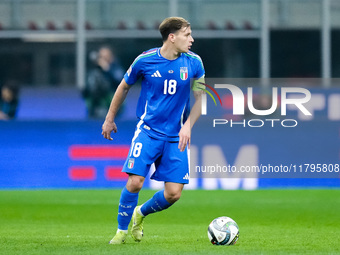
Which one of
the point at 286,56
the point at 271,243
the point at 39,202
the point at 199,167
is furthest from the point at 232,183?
the point at 271,243

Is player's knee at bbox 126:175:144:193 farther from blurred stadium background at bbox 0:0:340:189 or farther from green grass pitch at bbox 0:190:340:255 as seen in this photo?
blurred stadium background at bbox 0:0:340:189

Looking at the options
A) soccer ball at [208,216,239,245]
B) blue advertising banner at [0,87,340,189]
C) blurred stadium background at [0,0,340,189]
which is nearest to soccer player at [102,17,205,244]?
soccer ball at [208,216,239,245]

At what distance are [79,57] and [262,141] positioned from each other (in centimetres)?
433

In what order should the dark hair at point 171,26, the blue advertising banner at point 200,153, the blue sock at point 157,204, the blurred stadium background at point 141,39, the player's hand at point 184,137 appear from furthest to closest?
the blurred stadium background at point 141,39, the blue advertising banner at point 200,153, the blue sock at point 157,204, the dark hair at point 171,26, the player's hand at point 184,137

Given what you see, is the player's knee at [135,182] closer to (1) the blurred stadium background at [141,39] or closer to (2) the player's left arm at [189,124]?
(2) the player's left arm at [189,124]

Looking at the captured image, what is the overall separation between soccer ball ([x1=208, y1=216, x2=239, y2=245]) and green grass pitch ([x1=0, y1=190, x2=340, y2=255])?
109 millimetres

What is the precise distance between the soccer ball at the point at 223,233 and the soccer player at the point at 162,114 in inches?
15.9

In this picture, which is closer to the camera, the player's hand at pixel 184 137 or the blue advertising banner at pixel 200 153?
the player's hand at pixel 184 137

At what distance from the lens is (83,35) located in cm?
1694

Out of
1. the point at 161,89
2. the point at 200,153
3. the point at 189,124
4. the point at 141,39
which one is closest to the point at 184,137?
the point at 189,124

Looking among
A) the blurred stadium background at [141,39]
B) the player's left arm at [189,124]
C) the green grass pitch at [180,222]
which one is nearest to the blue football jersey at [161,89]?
the player's left arm at [189,124]

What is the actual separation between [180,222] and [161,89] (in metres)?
2.93

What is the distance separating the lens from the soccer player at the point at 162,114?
788cm

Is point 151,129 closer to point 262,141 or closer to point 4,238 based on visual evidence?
point 4,238
